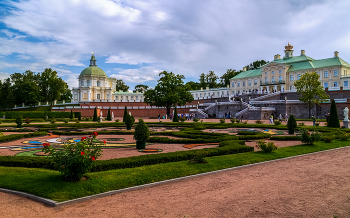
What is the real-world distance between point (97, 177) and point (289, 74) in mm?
66420

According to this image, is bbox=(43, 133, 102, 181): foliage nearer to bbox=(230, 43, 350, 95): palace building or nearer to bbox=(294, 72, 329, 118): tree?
bbox=(294, 72, 329, 118): tree

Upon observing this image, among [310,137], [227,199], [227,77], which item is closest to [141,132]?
[227,199]

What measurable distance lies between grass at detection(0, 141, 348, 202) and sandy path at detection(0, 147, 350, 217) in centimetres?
38

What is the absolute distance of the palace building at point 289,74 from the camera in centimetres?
5753

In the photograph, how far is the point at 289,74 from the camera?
214 feet

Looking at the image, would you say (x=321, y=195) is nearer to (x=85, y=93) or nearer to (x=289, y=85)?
(x=289, y=85)

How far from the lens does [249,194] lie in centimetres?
715

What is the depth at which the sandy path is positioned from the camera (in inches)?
232

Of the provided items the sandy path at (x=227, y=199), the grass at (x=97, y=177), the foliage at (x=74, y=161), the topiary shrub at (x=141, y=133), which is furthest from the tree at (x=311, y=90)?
the foliage at (x=74, y=161)

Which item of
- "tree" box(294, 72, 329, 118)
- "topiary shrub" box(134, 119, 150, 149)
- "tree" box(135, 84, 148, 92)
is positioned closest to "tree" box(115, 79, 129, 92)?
"tree" box(135, 84, 148, 92)

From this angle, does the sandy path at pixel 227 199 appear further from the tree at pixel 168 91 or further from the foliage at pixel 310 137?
the tree at pixel 168 91

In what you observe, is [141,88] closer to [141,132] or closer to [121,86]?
[121,86]

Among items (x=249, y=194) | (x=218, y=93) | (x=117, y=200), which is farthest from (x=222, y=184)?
(x=218, y=93)

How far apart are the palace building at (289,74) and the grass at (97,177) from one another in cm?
4907
